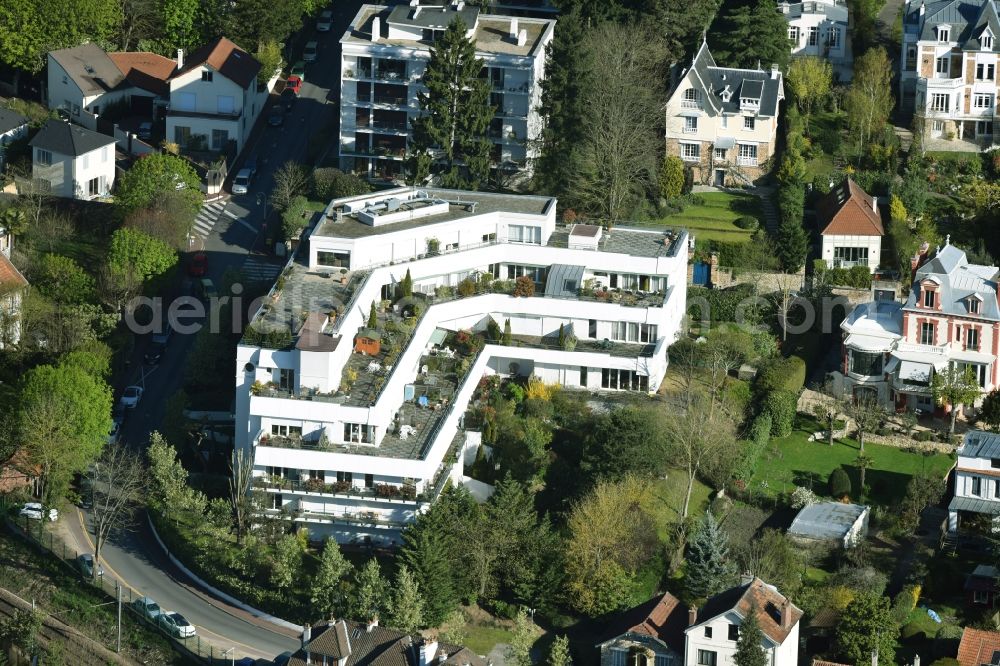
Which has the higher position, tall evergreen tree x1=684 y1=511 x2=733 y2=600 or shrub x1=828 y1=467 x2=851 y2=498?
shrub x1=828 y1=467 x2=851 y2=498

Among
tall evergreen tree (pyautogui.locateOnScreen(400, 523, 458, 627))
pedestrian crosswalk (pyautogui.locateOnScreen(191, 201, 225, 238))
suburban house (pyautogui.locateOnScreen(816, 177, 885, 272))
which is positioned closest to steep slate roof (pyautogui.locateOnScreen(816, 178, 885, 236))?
suburban house (pyautogui.locateOnScreen(816, 177, 885, 272))

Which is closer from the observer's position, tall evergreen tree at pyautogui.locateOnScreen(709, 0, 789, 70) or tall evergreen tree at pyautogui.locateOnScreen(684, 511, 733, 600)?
tall evergreen tree at pyautogui.locateOnScreen(684, 511, 733, 600)

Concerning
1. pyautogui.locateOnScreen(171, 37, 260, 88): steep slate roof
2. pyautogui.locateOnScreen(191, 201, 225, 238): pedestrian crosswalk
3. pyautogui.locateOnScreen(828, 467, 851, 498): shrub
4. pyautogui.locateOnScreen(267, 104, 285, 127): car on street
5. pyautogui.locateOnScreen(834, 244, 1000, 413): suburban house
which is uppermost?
pyautogui.locateOnScreen(171, 37, 260, 88): steep slate roof

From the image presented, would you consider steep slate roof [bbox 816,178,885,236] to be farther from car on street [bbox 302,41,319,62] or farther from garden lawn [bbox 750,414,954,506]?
car on street [bbox 302,41,319,62]

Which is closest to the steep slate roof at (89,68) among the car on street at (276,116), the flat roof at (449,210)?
the car on street at (276,116)

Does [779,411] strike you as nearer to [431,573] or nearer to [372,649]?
[431,573]

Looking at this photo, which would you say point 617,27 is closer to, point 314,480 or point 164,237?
point 164,237
